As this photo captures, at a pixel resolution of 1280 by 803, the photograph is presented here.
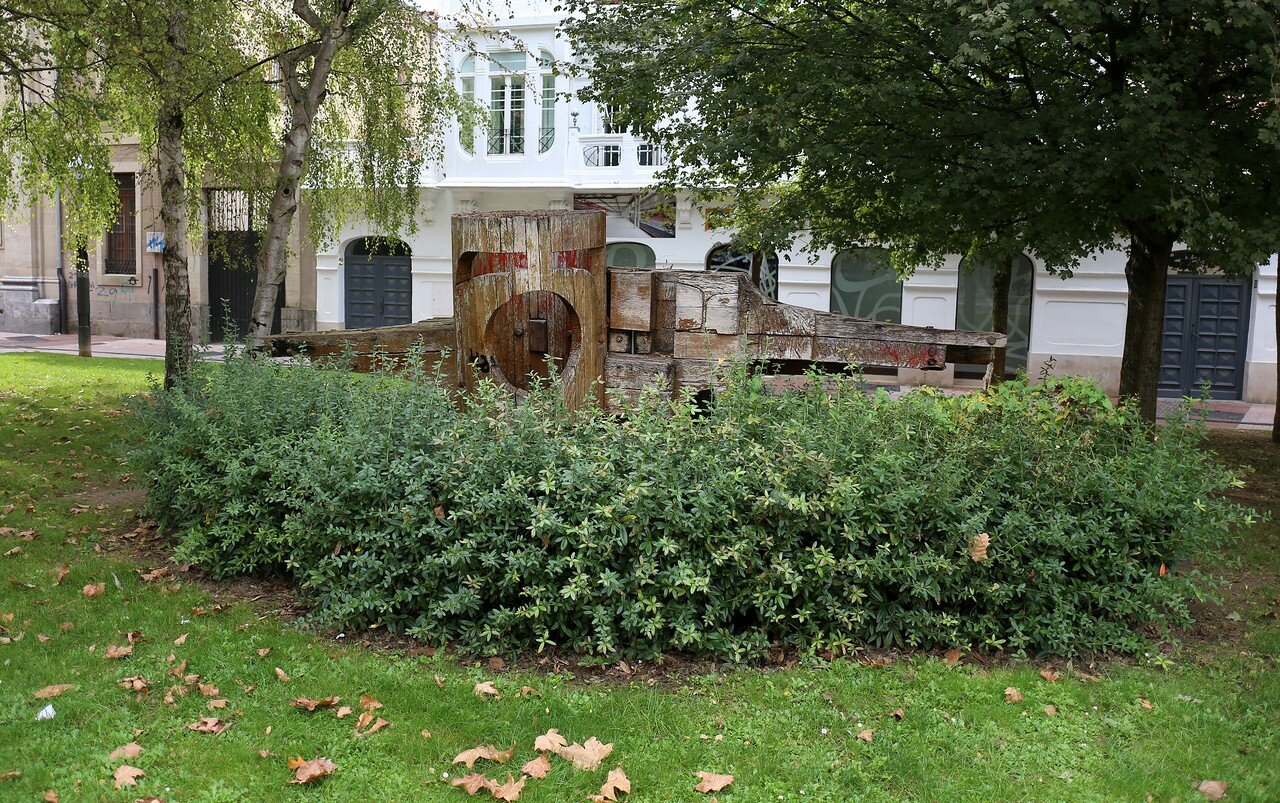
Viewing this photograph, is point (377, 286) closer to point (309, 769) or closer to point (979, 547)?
point (979, 547)

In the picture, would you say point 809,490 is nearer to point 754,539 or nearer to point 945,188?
point 754,539

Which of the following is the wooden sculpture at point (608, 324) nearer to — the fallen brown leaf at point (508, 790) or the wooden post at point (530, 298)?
the wooden post at point (530, 298)

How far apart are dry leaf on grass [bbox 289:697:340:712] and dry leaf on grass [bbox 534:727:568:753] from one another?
82 centimetres

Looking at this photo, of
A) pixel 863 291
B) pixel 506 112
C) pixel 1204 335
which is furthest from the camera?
pixel 506 112

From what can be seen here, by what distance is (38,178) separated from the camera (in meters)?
10.9

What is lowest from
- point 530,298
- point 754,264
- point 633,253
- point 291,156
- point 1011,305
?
point 530,298

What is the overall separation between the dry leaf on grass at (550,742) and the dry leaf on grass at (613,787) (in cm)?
26

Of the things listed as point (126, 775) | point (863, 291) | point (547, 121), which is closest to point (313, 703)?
point (126, 775)

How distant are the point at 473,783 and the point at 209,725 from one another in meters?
1.13

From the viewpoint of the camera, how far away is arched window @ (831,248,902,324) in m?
20.4

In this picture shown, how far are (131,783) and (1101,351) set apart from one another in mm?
18824

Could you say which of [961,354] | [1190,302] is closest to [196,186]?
[961,354]

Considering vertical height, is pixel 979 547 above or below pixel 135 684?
above

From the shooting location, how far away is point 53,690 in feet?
14.0
